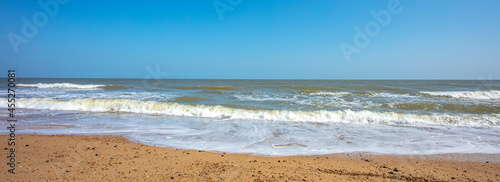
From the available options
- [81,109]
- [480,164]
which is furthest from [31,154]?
[480,164]

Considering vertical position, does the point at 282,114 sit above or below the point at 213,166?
above

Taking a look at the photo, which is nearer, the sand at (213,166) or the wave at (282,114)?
the sand at (213,166)

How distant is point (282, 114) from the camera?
9.36m

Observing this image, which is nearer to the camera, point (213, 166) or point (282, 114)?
point (213, 166)

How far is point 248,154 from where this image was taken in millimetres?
4652

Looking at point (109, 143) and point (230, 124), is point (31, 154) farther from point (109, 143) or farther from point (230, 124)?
point (230, 124)

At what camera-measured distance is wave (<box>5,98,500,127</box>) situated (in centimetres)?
848

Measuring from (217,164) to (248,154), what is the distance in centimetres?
91

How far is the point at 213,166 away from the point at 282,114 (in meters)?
5.91

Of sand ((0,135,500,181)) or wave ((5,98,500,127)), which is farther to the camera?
wave ((5,98,500,127))

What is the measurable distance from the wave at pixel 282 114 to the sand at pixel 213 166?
13.3 ft

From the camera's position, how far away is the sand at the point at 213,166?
3400 mm

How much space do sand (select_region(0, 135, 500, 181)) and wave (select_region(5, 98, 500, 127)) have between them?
405cm

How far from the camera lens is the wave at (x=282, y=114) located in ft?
27.8
